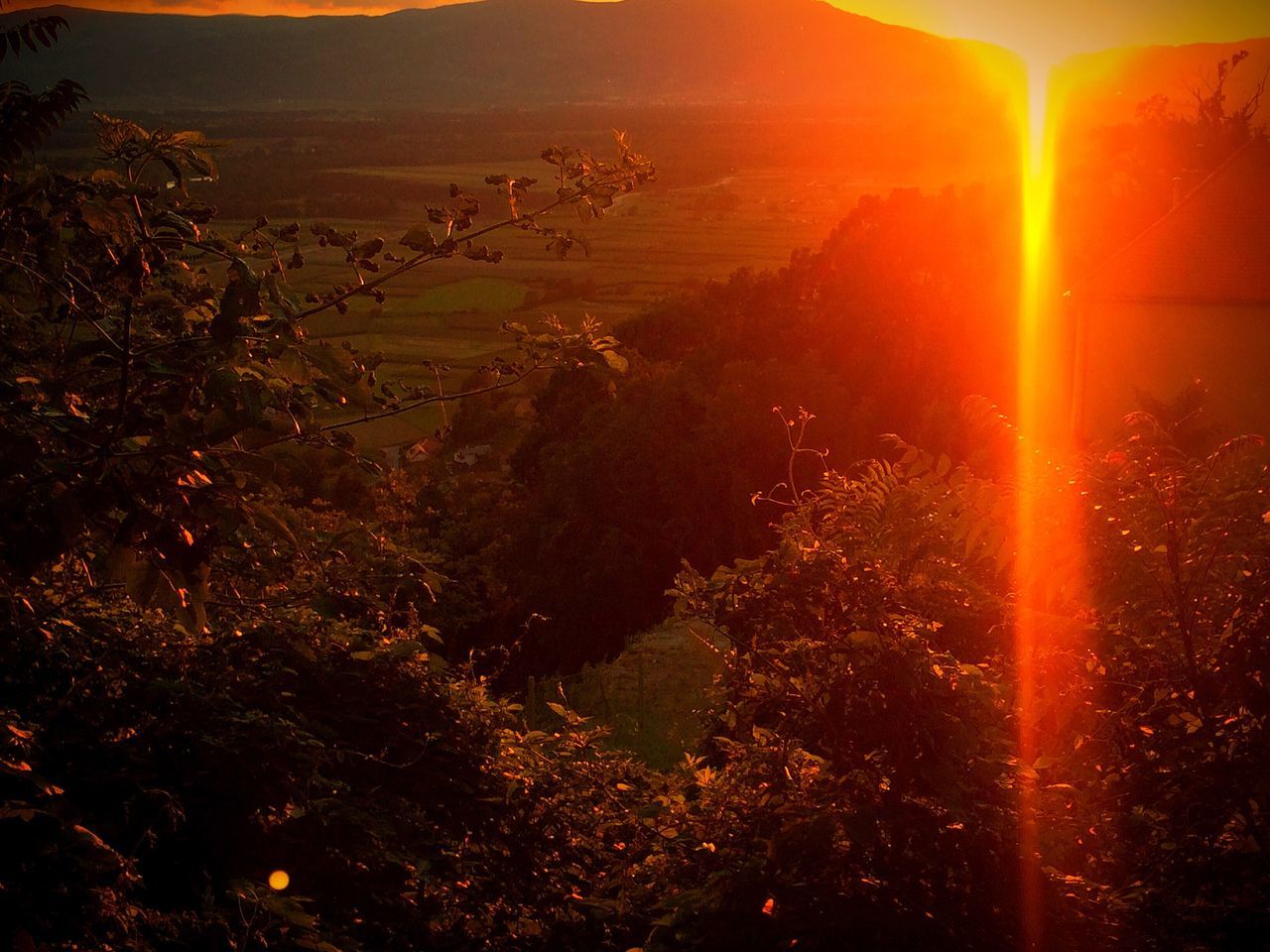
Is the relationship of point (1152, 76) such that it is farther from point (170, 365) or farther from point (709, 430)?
point (170, 365)

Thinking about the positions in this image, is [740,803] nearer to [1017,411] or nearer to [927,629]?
[927,629]

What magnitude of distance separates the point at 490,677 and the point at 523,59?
168 m

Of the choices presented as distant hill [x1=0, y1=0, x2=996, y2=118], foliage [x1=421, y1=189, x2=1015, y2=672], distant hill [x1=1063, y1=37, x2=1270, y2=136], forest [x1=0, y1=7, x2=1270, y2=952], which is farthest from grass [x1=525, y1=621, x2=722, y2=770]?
distant hill [x1=0, y1=0, x2=996, y2=118]

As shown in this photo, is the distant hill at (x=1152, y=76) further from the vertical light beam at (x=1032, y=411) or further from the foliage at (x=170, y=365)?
the foliage at (x=170, y=365)

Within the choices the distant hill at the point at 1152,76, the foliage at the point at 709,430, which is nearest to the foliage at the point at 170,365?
the foliage at the point at 709,430

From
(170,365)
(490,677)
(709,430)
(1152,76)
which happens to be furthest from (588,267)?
(170,365)

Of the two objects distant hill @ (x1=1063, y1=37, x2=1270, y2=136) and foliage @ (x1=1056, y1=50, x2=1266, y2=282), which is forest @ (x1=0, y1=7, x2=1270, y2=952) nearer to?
foliage @ (x1=1056, y1=50, x2=1266, y2=282)

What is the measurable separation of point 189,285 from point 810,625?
2259 millimetres

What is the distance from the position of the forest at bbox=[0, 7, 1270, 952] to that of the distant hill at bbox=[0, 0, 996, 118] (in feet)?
205

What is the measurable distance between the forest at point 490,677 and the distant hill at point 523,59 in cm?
6241

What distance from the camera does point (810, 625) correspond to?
3607 mm

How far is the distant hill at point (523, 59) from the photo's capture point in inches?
3979

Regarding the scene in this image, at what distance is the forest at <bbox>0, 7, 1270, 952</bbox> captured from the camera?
2535mm

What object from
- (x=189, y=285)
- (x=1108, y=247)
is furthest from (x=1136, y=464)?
(x=1108, y=247)
